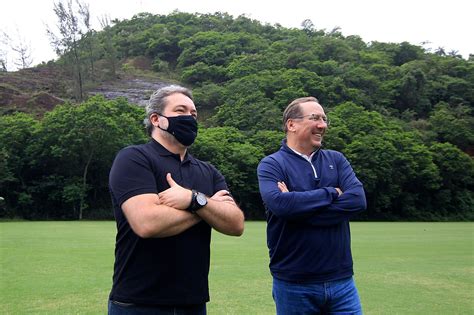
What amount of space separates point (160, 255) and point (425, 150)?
54.2 metres

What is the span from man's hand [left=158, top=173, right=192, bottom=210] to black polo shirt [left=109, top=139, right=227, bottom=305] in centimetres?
8

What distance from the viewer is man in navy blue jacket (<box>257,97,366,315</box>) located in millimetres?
3996

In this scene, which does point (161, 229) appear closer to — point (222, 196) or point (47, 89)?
point (222, 196)

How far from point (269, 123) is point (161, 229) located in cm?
5400

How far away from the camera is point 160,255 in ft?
11.0

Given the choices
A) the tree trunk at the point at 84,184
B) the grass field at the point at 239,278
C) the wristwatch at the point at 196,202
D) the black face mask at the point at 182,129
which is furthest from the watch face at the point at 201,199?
the tree trunk at the point at 84,184

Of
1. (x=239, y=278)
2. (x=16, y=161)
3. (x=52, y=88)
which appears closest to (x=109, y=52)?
(x=52, y=88)

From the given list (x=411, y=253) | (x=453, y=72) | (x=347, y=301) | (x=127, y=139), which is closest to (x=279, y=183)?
(x=347, y=301)

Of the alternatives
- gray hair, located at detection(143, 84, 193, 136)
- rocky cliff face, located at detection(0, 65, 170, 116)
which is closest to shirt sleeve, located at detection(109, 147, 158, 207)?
gray hair, located at detection(143, 84, 193, 136)

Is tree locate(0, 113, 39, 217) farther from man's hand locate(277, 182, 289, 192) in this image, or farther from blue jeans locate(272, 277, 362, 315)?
blue jeans locate(272, 277, 362, 315)

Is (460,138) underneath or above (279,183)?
above

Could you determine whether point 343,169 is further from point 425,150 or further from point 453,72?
point 453,72

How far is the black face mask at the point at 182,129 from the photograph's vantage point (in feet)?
12.3

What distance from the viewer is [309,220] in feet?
13.4
